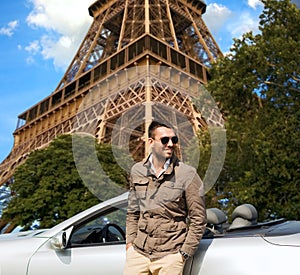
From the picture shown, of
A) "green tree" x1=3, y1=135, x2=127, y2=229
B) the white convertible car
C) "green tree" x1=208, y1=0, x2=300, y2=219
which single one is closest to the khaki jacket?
the white convertible car

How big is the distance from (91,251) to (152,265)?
2.30 ft

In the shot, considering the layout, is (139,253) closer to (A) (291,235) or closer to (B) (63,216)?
(A) (291,235)

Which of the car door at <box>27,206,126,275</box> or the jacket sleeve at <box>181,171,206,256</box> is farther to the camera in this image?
the car door at <box>27,206,126,275</box>

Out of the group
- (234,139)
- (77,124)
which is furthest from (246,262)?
(77,124)

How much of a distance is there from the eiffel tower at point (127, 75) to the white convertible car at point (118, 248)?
1588cm

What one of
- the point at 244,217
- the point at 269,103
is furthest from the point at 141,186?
the point at 269,103

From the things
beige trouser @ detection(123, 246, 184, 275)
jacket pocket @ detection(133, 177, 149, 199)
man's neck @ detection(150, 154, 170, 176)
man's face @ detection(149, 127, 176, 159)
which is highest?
man's face @ detection(149, 127, 176, 159)

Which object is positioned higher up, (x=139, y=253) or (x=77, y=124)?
(x=77, y=124)

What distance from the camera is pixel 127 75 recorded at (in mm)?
28672

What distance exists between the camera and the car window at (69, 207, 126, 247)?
10.5ft

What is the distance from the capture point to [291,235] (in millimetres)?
2516

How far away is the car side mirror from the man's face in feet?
3.28

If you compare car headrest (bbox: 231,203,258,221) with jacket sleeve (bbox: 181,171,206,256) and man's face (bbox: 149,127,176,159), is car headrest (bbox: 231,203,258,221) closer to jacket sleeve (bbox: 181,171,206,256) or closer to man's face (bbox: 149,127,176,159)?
jacket sleeve (bbox: 181,171,206,256)

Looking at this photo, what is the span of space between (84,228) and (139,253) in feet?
2.61
